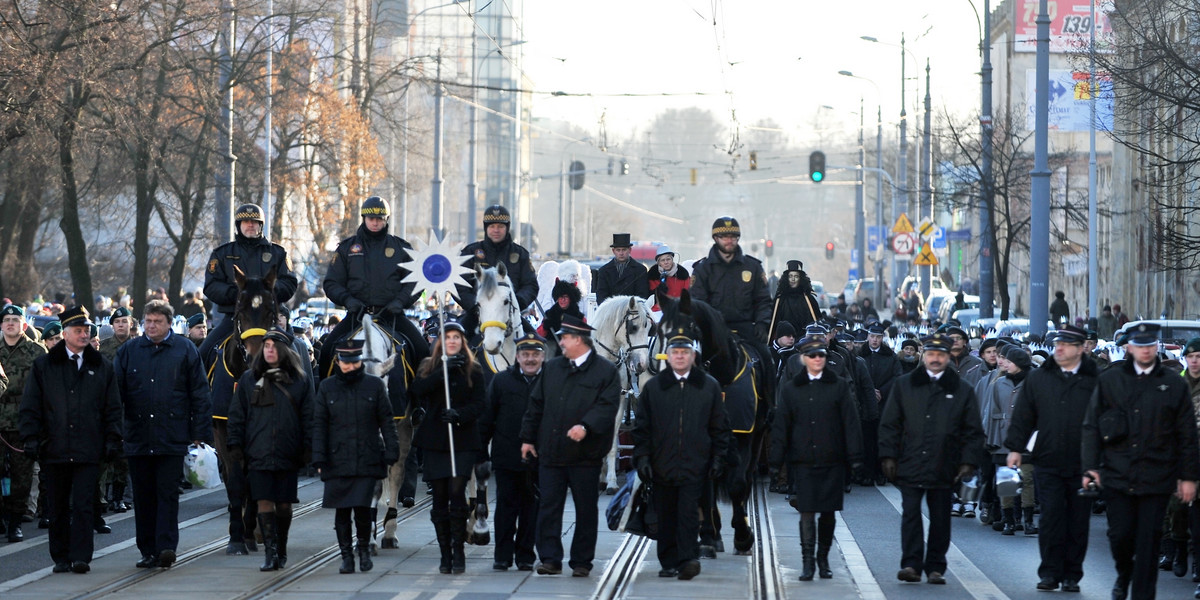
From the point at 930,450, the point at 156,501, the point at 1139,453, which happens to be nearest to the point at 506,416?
the point at 156,501

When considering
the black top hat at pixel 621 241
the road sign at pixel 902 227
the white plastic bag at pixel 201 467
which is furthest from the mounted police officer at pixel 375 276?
the road sign at pixel 902 227

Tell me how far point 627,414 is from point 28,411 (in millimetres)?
5982

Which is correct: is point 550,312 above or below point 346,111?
below

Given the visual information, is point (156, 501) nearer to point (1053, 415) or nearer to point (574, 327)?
point (574, 327)

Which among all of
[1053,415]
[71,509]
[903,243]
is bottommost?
[71,509]

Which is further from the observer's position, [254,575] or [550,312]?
[550,312]

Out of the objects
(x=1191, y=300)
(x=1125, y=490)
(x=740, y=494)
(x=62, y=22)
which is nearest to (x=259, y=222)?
(x=740, y=494)

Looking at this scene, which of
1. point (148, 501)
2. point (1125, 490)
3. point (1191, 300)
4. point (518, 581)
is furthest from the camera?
point (1191, 300)

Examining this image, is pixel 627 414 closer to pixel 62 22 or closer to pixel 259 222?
pixel 259 222

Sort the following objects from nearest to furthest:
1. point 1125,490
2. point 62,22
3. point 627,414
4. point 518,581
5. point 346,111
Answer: point 1125,490, point 518,581, point 627,414, point 62,22, point 346,111

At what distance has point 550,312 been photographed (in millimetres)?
15367

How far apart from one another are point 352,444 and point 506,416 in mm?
1168

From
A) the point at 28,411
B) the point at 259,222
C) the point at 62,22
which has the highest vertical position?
→ the point at 62,22

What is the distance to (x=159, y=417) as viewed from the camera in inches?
512
